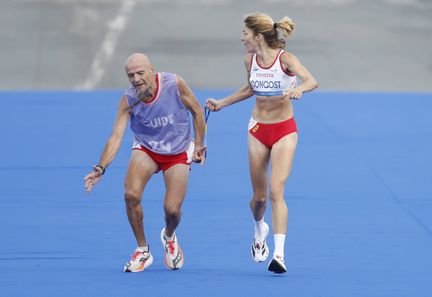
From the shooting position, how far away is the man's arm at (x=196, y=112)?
936 centimetres

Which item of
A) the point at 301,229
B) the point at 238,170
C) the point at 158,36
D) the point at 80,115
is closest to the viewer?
the point at 301,229

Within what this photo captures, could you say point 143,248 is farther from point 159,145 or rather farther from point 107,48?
point 107,48

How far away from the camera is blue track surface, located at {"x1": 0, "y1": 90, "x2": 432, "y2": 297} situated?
29.5 ft

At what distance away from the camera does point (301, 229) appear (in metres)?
11.0

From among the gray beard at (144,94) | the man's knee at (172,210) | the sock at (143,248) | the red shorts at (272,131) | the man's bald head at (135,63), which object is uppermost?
the man's bald head at (135,63)

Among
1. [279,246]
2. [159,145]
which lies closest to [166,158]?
[159,145]

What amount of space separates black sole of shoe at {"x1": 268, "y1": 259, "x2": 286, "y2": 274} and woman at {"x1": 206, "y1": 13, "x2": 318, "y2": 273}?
0.87ft

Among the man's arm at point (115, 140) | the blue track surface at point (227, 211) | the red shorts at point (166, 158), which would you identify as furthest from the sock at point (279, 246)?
the man's arm at point (115, 140)

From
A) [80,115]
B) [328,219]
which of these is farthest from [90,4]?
[328,219]

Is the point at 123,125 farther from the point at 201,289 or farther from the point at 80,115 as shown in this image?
the point at 80,115

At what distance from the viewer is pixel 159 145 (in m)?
9.41

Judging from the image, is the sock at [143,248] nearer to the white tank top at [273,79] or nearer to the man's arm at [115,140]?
the man's arm at [115,140]

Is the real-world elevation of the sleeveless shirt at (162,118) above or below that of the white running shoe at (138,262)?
above

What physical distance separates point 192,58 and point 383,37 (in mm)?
4195
